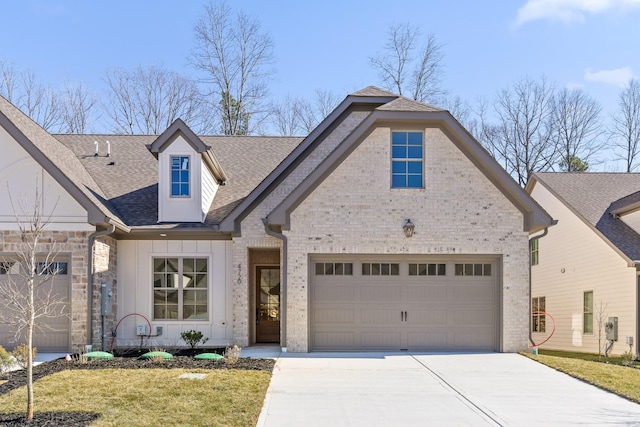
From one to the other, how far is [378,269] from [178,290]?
5076mm

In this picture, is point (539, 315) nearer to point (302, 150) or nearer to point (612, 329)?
point (612, 329)

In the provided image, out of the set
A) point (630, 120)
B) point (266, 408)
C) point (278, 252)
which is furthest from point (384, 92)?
point (630, 120)

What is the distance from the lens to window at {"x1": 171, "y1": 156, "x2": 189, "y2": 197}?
656 inches

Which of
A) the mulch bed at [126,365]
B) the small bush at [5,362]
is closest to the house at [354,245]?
the mulch bed at [126,365]

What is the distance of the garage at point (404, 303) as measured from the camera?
15195mm

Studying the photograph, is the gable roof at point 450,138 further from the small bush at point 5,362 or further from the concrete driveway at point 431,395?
the small bush at point 5,362

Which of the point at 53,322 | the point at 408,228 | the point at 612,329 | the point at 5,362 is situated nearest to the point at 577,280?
the point at 612,329

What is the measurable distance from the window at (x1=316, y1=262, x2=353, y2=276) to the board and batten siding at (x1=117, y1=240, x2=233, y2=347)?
99.7 inches

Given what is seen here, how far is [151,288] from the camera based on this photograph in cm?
1631

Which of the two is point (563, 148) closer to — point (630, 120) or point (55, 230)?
point (630, 120)

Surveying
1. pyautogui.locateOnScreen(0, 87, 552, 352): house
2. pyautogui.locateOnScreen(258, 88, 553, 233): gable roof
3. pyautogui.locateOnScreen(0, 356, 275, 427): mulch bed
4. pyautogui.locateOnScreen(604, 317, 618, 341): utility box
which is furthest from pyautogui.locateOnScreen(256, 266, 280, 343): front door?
pyautogui.locateOnScreen(604, 317, 618, 341): utility box

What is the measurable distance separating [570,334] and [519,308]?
21.3 feet

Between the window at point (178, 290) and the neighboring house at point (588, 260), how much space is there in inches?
422

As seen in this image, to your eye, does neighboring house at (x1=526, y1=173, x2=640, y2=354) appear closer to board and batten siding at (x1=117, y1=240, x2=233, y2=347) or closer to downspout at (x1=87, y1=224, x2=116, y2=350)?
board and batten siding at (x1=117, y1=240, x2=233, y2=347)
